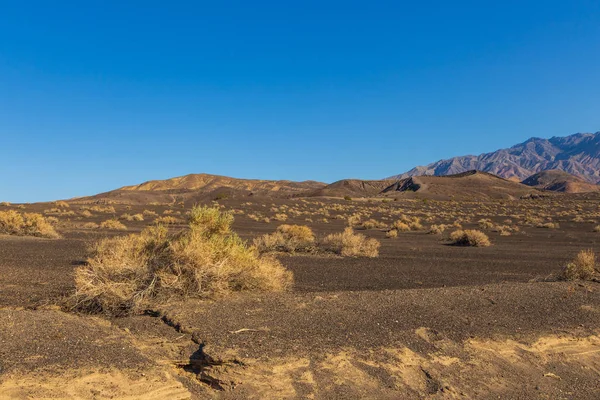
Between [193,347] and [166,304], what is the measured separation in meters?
2.22

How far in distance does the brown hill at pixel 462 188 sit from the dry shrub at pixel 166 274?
82.0 m

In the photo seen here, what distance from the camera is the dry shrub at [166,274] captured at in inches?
321

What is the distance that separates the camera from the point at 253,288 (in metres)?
9.84

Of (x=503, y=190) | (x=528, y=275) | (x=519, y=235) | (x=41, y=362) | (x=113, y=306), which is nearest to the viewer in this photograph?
(x=41, y=362)

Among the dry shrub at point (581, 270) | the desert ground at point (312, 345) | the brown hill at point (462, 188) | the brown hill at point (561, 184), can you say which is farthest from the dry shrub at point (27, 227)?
the brown hill at point (561, 184)

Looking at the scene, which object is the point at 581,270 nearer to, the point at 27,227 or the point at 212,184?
the point at 27,227

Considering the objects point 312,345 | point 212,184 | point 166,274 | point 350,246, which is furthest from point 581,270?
point 212,184

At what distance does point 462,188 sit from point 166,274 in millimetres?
104111

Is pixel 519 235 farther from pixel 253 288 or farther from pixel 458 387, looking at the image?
pixel 458 387

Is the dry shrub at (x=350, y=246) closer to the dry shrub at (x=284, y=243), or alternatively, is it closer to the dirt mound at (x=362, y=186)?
the dry shrub at (x=284, y=243)

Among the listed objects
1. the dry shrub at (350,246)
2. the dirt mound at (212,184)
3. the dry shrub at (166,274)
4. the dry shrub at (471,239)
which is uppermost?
the dirt mound at (212,184)

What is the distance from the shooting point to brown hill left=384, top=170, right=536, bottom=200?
9686cm

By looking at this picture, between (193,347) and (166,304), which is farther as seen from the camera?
(166,304)

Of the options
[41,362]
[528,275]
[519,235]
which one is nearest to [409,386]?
[41,362]
